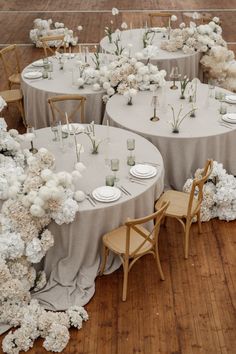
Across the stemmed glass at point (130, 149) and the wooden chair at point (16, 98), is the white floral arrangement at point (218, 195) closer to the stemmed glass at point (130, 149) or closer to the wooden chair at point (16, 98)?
the stemmed glass at point (130, 149)

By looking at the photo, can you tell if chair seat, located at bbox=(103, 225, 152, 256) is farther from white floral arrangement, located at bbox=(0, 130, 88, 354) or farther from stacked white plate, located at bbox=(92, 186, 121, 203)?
white floral arrangement, located at bbox=(0, 130, 88, 354)

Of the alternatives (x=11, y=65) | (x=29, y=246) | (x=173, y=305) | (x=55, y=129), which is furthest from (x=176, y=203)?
(x=11, y=65)

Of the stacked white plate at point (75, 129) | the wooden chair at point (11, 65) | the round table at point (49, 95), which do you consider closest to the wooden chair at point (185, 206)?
the stacked white plate at point (75, 129)

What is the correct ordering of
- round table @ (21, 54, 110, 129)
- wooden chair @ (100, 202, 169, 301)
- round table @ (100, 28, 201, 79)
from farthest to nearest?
round table @ (100, 28, 201, 79) → round table @ (21, 54, 110, 129) → wooden chair @ (100, 202, 169, 301)

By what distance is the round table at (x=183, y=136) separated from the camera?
548 cm

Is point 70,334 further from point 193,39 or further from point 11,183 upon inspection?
point 193,39

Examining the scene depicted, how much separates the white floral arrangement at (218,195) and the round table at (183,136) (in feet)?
0.65

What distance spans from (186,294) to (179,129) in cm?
193

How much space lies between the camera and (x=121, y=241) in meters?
4.38

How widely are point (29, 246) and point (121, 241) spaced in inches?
31.6

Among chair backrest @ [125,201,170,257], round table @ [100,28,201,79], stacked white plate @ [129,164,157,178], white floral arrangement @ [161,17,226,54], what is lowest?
chair backrest @ [125,201,170,257]

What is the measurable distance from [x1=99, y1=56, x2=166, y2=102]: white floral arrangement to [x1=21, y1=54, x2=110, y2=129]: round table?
209mm

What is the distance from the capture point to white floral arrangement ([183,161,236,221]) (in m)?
5.37

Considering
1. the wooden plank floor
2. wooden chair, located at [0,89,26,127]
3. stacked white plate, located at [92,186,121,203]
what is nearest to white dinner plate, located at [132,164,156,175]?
stacked white plate, located at [92,186,121,203]
